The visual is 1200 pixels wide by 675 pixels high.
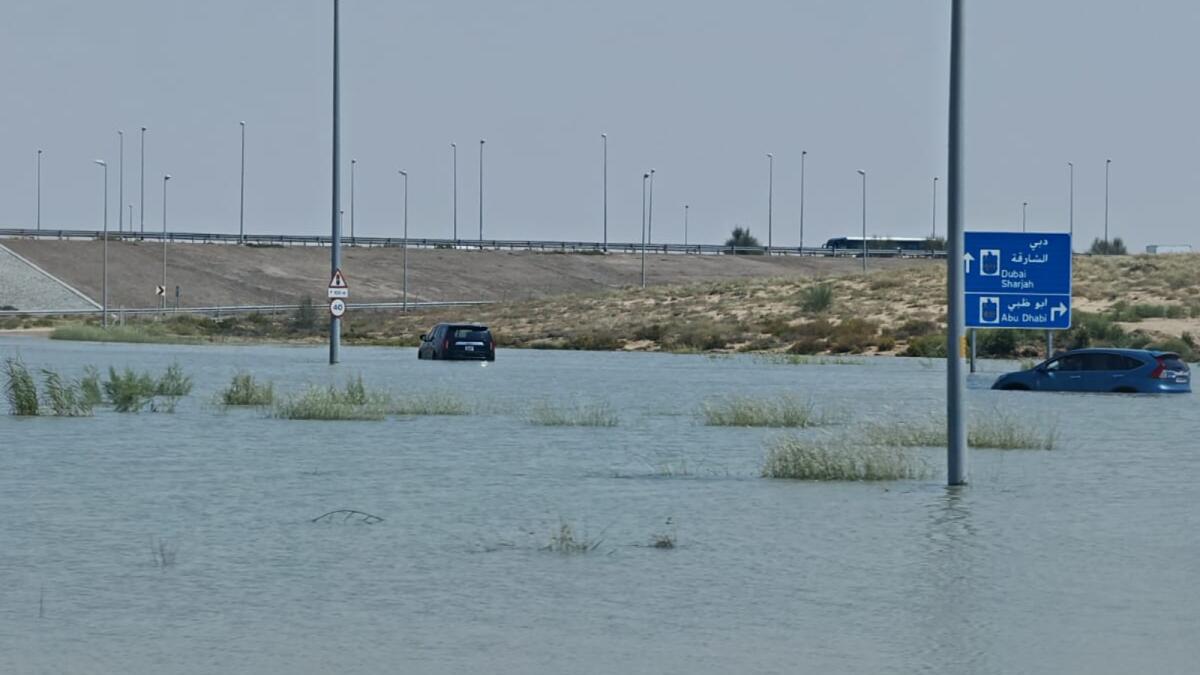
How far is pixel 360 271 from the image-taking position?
454ft

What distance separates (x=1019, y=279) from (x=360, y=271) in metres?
94.5

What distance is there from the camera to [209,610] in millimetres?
13211

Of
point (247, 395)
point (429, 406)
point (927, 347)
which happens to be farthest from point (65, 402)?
point (927, 347)

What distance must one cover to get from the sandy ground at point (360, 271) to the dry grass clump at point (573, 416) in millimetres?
89951

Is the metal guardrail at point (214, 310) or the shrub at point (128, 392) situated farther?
the metal guardrail at point (214, 310)

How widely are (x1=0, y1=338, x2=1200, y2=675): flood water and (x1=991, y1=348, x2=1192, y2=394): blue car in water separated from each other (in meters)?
13.7

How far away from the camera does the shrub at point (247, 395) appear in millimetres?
37688

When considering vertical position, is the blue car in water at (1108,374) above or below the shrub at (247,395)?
above

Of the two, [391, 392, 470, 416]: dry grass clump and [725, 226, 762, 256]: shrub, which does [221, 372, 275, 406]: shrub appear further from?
[725, 226, 762, 256]: shrub

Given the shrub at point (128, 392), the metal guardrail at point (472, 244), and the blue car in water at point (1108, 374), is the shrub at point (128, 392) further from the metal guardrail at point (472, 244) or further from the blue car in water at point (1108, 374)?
the metal guardrail at point (472, 244)

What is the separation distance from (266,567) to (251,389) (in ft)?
76.1

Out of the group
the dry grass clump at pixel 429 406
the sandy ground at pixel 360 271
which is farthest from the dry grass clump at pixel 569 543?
the sandy ground at pixel 360 271

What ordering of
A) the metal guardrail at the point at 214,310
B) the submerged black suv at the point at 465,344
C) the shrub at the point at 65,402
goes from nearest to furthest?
1. the shrub at the point at 65,402
2. the submerged black suv at the point at 465,344
3. the metal guardrail at the point at 214,310

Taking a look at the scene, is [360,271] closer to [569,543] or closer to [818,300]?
[818,300]
